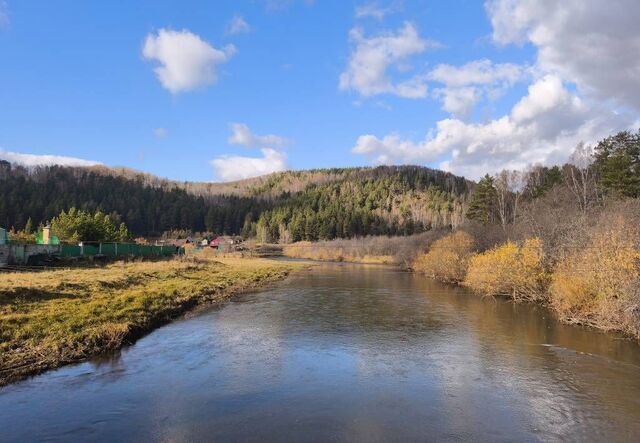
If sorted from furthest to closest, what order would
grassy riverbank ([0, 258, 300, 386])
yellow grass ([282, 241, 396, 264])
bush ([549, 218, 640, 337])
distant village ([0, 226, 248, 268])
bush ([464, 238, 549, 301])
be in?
yellow grass ([282, 241, 396, 264]) < distant village ([0, 226, 248, 268]) < bush ([464, 238, 549, 301]) < bush ([549, 218, 640, 337]) < grassy riverbank ([0, 258, 300, 386])

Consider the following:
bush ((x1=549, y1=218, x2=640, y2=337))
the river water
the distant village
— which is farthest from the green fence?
bush ((x1=549, y1=218, x2=640, y2=337))

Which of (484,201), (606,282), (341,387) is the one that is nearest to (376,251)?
(484,201)

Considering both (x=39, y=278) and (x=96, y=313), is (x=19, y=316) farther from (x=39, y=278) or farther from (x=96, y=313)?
(x=39, y=278)

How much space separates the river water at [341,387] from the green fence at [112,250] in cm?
3007

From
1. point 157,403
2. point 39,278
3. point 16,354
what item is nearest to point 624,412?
point 157,403

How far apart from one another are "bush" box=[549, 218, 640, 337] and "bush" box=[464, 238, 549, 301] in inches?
225

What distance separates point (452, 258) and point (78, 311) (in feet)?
135

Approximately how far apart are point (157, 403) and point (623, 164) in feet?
178

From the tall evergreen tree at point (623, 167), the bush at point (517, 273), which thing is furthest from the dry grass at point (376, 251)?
the bush at point (517, 273)

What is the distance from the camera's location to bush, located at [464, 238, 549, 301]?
112 feet

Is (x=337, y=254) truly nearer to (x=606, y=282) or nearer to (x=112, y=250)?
(x=112, y=250)

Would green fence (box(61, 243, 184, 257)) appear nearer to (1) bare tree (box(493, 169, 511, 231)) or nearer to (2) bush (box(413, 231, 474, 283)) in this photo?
(2) bush (box(413, 231, 474, 283))

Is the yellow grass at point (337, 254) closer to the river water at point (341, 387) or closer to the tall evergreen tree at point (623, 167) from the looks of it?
the tall evergreen tree at point (623, 167)

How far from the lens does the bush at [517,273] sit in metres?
34.1
